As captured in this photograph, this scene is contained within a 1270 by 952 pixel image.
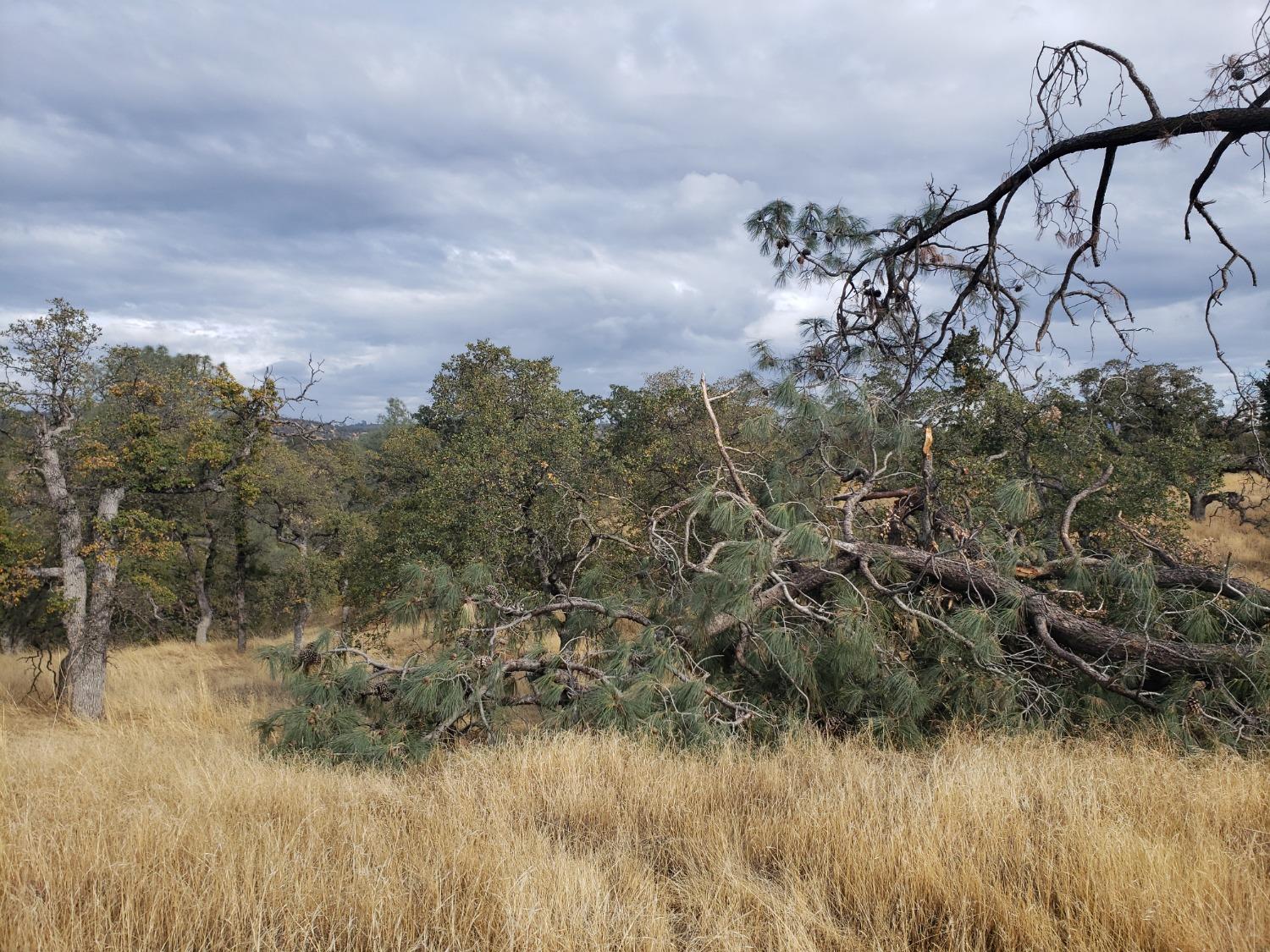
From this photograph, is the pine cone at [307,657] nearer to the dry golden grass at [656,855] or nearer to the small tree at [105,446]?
the dry golden grass at [656,855]

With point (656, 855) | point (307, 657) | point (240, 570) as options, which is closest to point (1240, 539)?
point (656, 855)

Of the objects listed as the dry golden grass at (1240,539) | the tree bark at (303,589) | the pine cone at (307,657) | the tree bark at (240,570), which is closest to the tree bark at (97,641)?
the tree bark at (303,589)

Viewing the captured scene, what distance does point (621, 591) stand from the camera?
266 inches

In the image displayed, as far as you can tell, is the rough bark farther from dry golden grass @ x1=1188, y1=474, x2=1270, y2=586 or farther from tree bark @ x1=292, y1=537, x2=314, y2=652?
Result: dry golden grass @ x1=1188, y1=474, x2=1270, y2=586

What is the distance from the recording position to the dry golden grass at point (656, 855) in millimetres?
2215

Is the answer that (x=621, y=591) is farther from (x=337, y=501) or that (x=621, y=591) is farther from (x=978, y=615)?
(x=337, y=501)

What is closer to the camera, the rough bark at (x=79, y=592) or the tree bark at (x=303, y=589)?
the rough bark at (x=79, y=592)

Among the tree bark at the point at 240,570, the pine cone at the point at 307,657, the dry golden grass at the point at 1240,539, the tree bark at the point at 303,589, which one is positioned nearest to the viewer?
the pine cone at the point at 307,657

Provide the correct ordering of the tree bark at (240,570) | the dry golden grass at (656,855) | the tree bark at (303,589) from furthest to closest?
the tree bark at (240,570) → the tree bark at (303,589) → the dry golden grass at (656,855)

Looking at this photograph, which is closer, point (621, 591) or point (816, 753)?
point (816, 753)

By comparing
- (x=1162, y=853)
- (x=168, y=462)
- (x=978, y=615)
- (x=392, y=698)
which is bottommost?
(x=392, y=698)

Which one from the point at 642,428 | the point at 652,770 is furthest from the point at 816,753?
the point at 642,428

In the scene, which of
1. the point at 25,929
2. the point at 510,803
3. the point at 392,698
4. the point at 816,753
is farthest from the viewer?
the point at 392,698

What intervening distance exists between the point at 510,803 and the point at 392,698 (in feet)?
7.27
